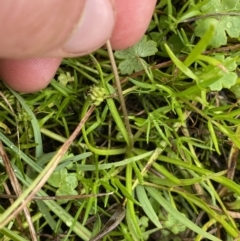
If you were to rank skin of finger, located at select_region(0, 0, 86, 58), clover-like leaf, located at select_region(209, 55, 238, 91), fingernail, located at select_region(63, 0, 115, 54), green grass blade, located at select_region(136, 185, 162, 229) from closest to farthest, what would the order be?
1. skin of finger, located at select_region(0, 0, 86, 58)
2. fingernail, located at select_region(63, 0, 115, 54)
3. clover-like leaf, located at select_region(209, 55, 238, 91)
4. green grass blade, located at select_region(136, 185, 162, 229)

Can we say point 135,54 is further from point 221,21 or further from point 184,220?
point 184,220

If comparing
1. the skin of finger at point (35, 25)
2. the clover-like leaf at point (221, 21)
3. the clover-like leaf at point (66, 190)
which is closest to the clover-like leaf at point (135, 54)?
the clover-like leaf at point (221, 21)

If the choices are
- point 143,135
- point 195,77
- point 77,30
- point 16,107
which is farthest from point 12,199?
point 195,77

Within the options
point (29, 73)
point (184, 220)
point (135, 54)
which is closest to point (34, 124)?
point (29, 73)

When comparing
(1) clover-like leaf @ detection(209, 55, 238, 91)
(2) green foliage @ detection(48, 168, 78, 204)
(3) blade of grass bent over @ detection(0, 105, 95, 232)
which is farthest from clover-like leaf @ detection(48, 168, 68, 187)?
(1) clover-like leaf @ detection(209, 55, 238, 91)

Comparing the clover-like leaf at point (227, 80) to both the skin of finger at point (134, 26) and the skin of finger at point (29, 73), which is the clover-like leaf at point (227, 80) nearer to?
the skin of finger at point (134, 26)

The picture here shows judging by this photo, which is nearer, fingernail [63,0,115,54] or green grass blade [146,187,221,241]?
fingernail [63,0,115,54]

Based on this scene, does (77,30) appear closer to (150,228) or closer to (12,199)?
(12,199)

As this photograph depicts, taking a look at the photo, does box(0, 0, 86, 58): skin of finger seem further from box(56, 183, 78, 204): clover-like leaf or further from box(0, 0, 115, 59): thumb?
box(56, 183, 78, 204): clover-like leaf
